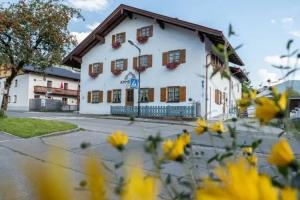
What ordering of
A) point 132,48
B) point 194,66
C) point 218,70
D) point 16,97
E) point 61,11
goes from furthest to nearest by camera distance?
point 16,97
point 132,48
point 194,66
point 61,11
point 218,70

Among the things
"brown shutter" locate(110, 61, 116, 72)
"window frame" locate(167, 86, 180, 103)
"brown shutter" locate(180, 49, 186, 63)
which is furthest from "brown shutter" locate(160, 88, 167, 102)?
"brown shutter" locate(110, 61, 116, 72)

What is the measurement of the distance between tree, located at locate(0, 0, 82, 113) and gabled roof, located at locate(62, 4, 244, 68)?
26.9 ft

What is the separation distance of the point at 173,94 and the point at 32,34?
35.2 ft

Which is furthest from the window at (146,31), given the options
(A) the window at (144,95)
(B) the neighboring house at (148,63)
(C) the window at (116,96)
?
(C) the window at (116,96)

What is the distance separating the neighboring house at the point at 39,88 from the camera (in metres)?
47.5

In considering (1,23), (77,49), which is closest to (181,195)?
(1,23)

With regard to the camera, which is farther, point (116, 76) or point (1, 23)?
point (116, 76)

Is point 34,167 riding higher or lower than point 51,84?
lower

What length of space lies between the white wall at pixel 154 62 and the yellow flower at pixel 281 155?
22.2 metres

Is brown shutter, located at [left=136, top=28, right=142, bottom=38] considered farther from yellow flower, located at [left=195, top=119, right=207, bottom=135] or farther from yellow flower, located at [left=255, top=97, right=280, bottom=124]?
yellow flower, located at [left=255, top=97, right=280, bottom=124]

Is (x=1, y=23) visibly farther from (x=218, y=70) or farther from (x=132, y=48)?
(x=218, y=70)

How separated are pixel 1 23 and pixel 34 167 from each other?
64.8 feet

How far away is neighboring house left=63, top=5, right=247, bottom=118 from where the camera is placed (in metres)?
25.4

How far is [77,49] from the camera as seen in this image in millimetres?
32219
